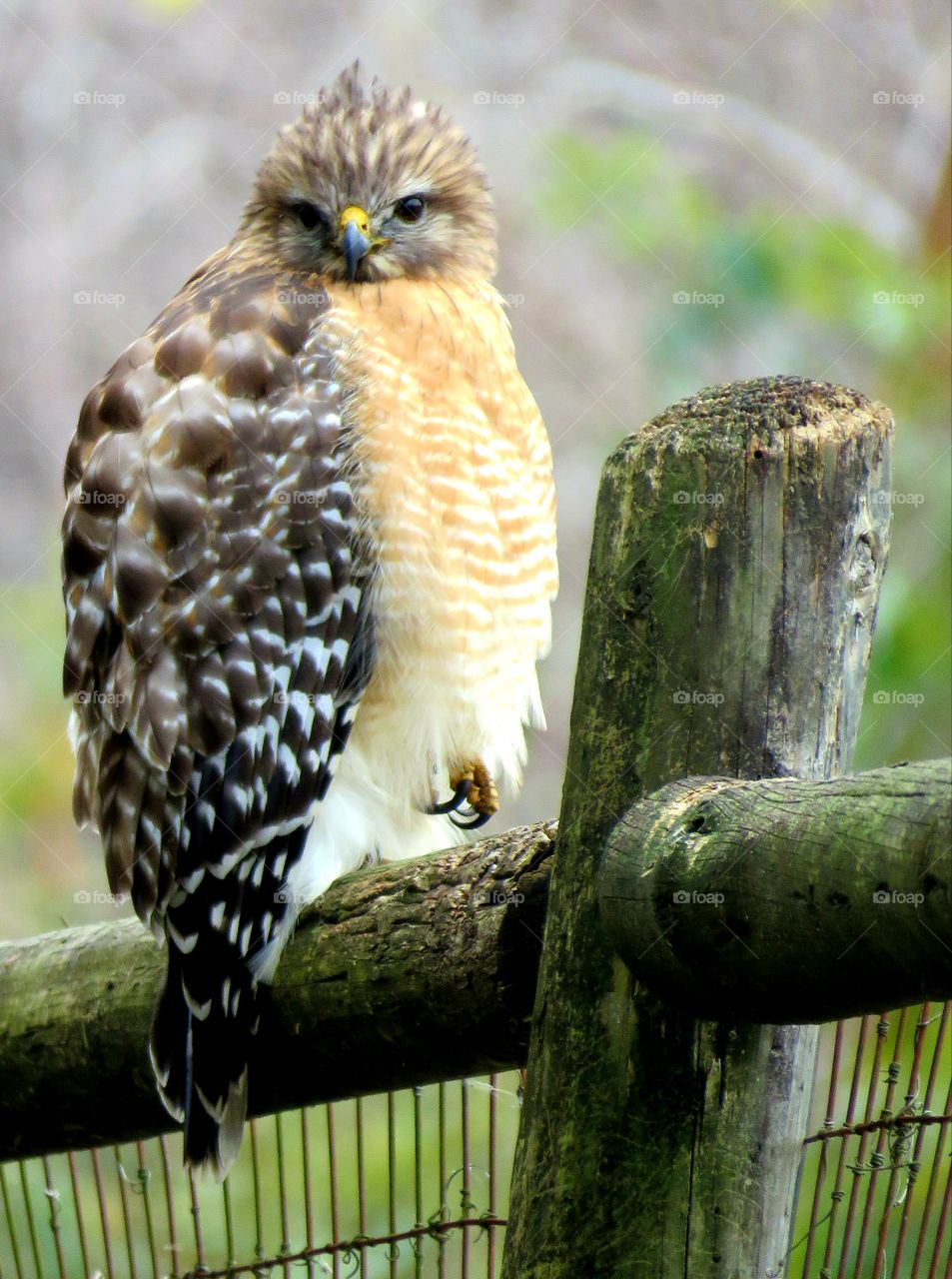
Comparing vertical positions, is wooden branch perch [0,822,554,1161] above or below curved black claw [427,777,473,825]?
below

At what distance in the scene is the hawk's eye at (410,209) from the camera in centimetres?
314

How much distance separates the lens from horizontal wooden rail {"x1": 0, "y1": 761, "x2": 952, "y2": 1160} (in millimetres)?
1266

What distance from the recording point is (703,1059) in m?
1.62

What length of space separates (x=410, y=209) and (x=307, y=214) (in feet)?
0.75

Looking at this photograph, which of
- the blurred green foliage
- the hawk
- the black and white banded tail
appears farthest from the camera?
the blurred green foliage

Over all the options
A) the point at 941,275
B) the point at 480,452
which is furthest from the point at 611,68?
the point at 480,452

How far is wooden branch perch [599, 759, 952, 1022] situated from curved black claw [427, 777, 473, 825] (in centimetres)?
150

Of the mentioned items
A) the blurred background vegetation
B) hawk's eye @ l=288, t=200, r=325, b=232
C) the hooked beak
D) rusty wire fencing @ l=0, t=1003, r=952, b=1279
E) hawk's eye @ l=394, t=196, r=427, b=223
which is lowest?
rusty wire fencing @ l=0, t=1003, r=952, b=1279

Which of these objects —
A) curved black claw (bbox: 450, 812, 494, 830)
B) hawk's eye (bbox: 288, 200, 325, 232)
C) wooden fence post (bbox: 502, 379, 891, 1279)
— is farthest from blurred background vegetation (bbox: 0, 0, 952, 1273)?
wooden fence post (bbox: 502, 379, 891, 1279)

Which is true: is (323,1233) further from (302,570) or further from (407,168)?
(407,168)

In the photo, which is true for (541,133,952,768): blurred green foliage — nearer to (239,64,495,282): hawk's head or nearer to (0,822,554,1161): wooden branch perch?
(239,64,495,282): hawk's head

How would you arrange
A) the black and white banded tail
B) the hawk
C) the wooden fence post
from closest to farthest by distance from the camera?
the wooden fence post, the black and white banded tail, the hawk

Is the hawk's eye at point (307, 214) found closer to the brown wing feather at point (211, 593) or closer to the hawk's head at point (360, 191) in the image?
the hawk's head at point (360, 191)

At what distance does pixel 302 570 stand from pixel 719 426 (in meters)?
1.11
